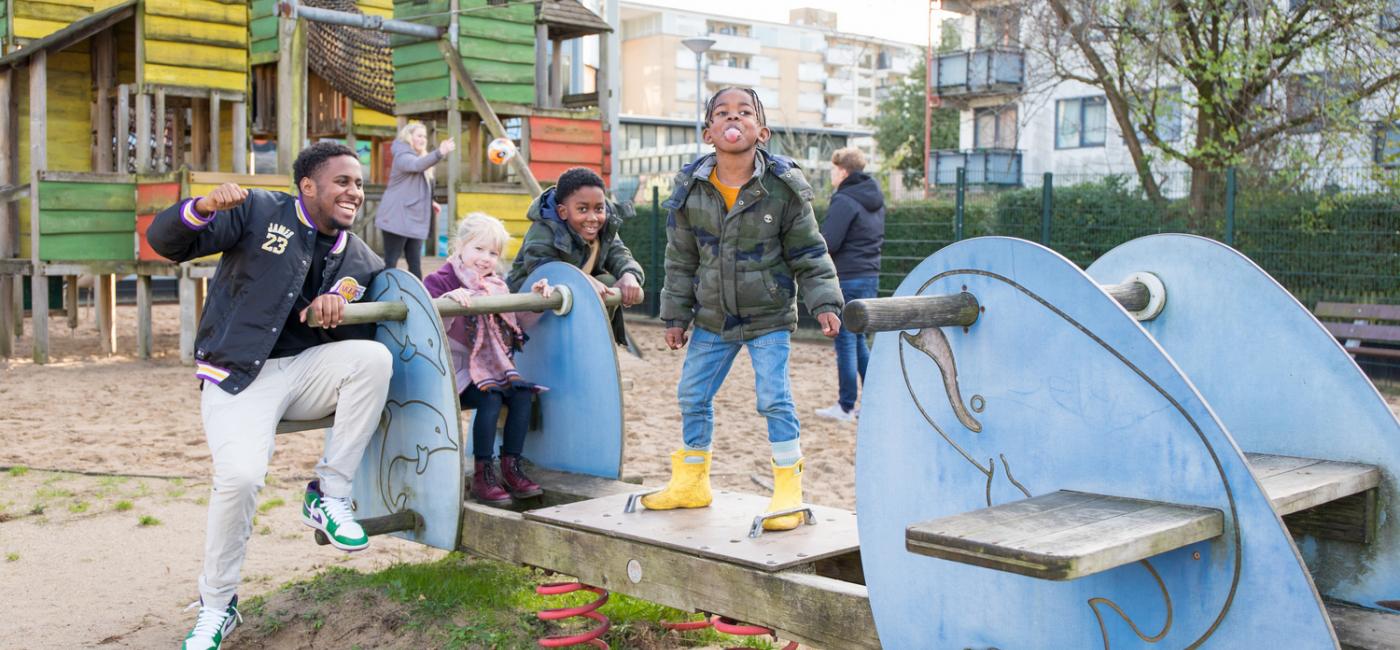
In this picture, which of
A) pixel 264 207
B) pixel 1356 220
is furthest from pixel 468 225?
pixel 1356 220

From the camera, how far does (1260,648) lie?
2.21m

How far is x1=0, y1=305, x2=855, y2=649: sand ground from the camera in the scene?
4469mm

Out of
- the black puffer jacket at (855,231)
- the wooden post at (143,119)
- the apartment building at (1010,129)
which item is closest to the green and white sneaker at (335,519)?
the black puffer jacket at (855,231)

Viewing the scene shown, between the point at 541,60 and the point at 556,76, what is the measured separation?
519 millimetres

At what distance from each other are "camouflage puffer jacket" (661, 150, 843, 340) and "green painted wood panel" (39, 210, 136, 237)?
8.51 metres

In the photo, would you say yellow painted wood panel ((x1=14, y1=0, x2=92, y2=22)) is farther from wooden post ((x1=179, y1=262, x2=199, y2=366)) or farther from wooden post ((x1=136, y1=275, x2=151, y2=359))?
wooden post ((x1=179, y1=262, x2=199, y2=366))

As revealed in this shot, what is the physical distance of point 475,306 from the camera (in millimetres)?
4367

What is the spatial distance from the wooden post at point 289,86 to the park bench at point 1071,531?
390 inches

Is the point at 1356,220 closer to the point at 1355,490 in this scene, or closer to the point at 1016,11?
the point at 1016,11

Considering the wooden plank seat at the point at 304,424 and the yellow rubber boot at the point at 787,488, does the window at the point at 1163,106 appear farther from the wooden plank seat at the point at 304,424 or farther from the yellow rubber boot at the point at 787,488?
the wooden plank seat at the point at 304,424

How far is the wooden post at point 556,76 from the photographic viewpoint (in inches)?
511

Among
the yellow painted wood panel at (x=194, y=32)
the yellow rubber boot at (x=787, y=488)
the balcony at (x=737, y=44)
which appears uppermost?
the balcony at (x=737, y=44)

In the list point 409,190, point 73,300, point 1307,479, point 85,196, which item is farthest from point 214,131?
point 1307,479

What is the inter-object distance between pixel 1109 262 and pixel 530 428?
7.63 feet
